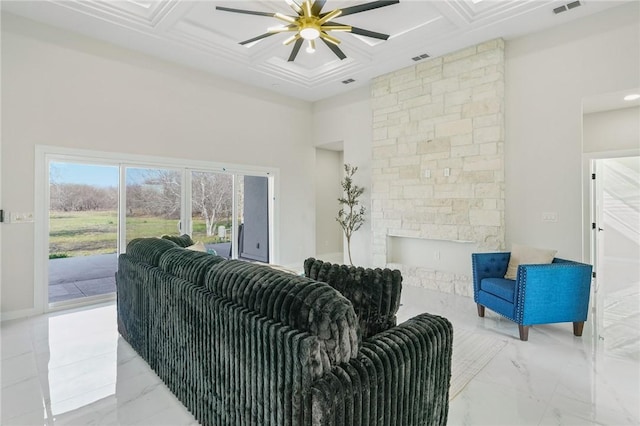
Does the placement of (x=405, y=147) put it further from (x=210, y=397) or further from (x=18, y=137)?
(x=18, y=137)

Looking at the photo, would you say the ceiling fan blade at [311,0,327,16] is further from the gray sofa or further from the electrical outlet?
the electrical outlet

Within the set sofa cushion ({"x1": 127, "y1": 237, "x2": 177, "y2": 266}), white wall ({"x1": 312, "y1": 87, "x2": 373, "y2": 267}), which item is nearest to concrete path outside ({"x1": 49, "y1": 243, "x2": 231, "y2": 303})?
sofa cushion ({"x1": 127, "y1": 237, "x2": 177, "y2": 266})

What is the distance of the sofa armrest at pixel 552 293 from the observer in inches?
122

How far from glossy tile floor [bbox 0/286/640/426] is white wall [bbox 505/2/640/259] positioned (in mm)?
1535

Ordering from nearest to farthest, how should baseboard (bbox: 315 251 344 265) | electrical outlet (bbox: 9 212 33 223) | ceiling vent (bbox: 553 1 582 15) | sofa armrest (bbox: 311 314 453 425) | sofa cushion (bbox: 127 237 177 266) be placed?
sofa armrest (bbox: 311 314 453 425), sofa cushion (bbox: 127 237 177 266), ceiling vent (bbox: 553 1 582 15), electrical outlet (bbox: 9 212 33 223), baseboard (bbox: 315 251 344 265)

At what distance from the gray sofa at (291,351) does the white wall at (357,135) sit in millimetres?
4685

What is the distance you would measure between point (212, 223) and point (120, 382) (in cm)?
357

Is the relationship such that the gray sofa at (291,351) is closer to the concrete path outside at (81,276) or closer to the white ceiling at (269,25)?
the concrete path outside at (81,276)

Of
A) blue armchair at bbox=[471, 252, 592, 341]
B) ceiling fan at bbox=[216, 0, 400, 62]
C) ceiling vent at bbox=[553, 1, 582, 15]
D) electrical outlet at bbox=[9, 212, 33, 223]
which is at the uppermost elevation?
ceiling vent at bbox=[553, 1, 582, 15]

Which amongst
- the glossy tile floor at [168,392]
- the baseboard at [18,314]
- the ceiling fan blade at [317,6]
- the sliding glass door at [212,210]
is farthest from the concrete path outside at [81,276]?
the ceiling fan blade at [317,6]

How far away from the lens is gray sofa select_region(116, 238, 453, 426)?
1182 mm

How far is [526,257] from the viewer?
3.69m

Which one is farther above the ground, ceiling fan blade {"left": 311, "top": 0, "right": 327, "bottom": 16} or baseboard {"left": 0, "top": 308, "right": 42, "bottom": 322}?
ceiling fan blade {"left": 311, "top": 0, "right": 327, "bottom": 16}

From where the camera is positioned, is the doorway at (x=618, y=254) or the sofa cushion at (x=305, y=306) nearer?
the sofa cushion at (x=305, y=306)
